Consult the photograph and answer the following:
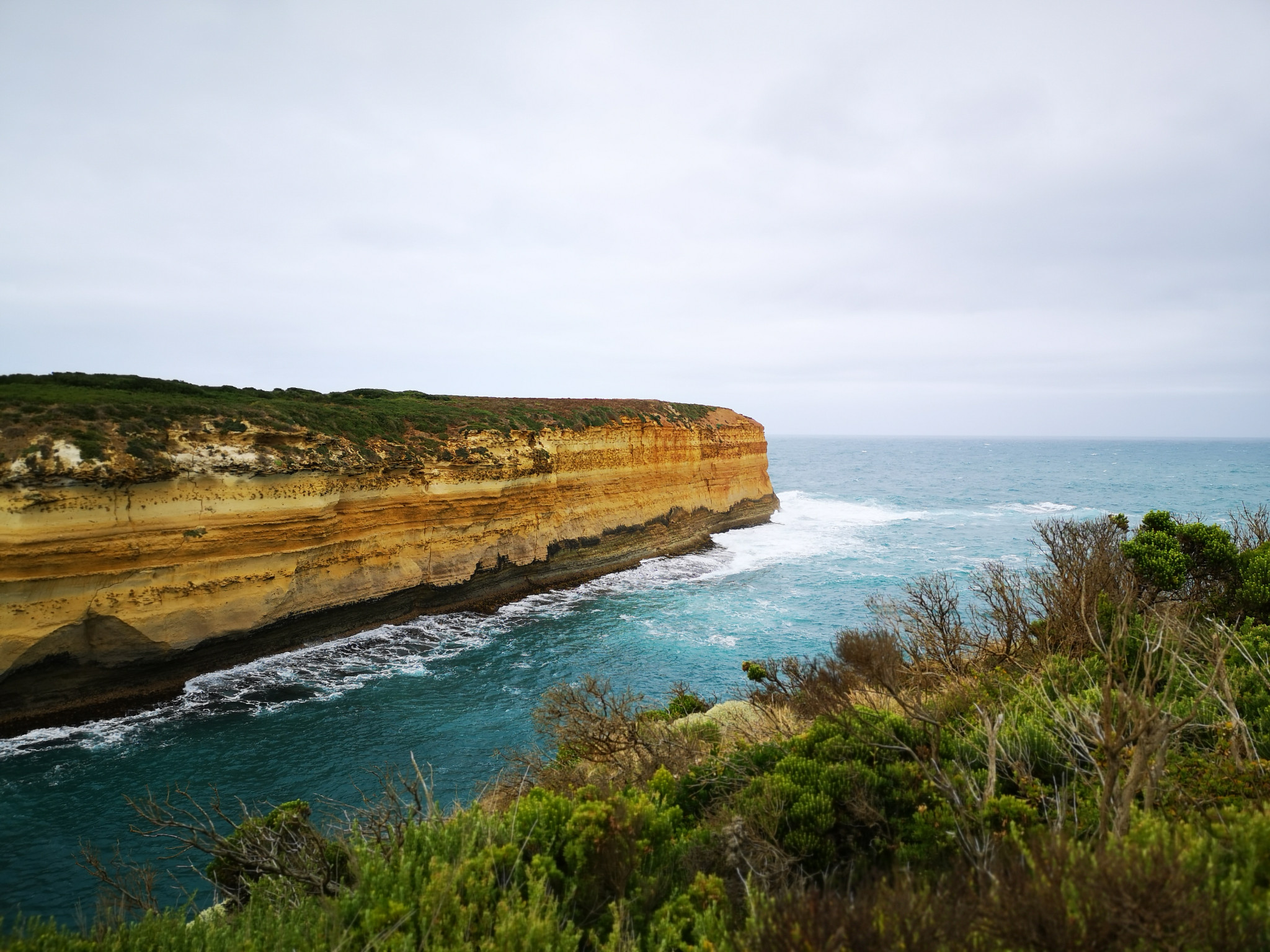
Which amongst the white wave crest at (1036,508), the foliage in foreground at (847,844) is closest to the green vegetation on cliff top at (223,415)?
the foliage in foreground at (847,844)

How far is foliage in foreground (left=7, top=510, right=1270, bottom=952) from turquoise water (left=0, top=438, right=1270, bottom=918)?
290cm

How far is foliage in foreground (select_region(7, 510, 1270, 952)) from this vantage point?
131 inches

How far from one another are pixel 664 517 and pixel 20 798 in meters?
26.5

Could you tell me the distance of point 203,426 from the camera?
1702 centimetres

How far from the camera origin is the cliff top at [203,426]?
14266 mm

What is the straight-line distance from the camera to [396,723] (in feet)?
47.9

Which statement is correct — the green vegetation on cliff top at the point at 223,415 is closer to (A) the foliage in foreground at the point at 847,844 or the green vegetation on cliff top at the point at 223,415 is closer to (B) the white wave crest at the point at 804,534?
(B) the white wave crest at the point at 804,534

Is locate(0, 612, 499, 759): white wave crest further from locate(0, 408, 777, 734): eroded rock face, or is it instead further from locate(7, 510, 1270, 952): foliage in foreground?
locate(7, 510, 1270, 952): foliage in foreground

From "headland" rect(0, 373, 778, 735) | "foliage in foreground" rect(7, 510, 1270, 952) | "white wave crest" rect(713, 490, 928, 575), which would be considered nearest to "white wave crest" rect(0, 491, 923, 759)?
"white wave crest" rect(713, 490, 928, 575)

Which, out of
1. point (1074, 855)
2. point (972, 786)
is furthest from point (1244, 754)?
point (1074, 855)

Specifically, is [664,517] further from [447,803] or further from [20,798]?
[20,798]

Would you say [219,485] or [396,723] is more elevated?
[219,485]

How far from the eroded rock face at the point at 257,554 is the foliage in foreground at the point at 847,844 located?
7.65m

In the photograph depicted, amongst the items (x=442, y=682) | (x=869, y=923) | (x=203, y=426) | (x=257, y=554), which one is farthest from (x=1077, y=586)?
(x=203, y=426)
